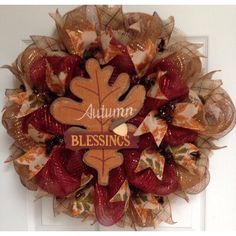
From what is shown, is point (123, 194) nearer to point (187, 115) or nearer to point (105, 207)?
point (105, 207)

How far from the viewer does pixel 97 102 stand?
29.5 inches

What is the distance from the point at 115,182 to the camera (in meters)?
0.78

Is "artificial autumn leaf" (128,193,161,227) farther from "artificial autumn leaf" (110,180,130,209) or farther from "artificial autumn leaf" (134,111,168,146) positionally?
"artificial autumn leaf" (134,111,168,146)

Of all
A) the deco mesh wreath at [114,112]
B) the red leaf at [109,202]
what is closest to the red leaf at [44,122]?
the deco mesh wreath at [114,112]

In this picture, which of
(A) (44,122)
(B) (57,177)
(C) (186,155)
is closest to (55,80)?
(A) (44,122)

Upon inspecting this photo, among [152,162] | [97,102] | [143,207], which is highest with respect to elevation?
[97,102]

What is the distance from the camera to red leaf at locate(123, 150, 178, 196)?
77 centimetres

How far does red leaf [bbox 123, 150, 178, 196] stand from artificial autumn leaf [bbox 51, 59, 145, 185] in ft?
0.08

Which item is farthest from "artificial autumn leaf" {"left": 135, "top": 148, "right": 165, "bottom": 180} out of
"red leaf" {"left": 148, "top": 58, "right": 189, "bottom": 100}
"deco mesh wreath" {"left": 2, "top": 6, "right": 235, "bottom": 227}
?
"red leaf" {"left": 148, "top": 58, "right": 189, "bottom": 100}

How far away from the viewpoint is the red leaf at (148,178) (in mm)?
765

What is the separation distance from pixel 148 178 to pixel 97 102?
19cm

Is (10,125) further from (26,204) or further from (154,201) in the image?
(154,201)
